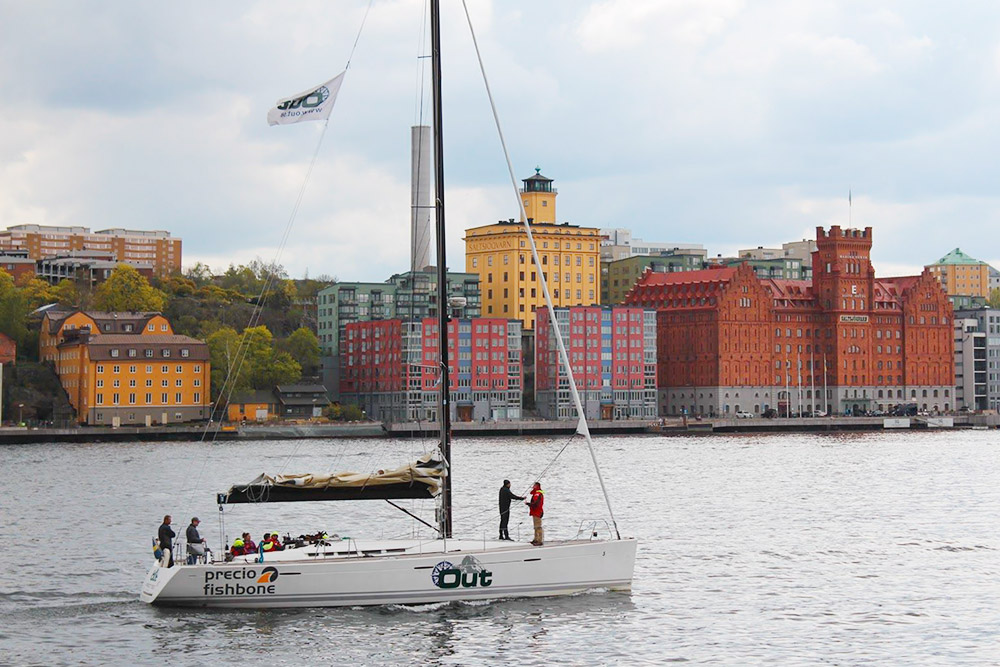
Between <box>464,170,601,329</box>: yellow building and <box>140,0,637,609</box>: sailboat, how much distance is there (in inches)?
5465

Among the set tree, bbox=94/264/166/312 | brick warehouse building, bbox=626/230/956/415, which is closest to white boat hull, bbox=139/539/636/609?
tree, bbox=94/264/166/312

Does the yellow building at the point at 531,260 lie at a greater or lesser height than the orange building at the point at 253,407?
greater

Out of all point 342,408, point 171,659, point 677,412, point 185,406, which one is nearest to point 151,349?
point 185,406

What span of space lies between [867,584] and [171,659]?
17403 mm

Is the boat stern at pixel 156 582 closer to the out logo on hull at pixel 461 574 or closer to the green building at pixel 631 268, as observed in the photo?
the out logo on hull at pixel 461 574

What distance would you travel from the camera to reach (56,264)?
190m

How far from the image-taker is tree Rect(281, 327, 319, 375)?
151125 millimetres

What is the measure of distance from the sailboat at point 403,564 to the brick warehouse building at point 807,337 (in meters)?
130

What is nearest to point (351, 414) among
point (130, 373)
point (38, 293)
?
point (130, 373)

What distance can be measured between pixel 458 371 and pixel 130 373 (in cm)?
3424

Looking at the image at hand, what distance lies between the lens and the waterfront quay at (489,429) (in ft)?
387

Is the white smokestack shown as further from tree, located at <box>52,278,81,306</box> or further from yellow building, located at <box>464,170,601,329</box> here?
yellow building, located at <box>464,170,601,329</box>

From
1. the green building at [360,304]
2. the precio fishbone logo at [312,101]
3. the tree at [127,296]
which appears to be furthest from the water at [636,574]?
the green building at [360,304]

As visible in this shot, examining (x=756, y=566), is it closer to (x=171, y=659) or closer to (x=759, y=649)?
(x=759, y=649)
